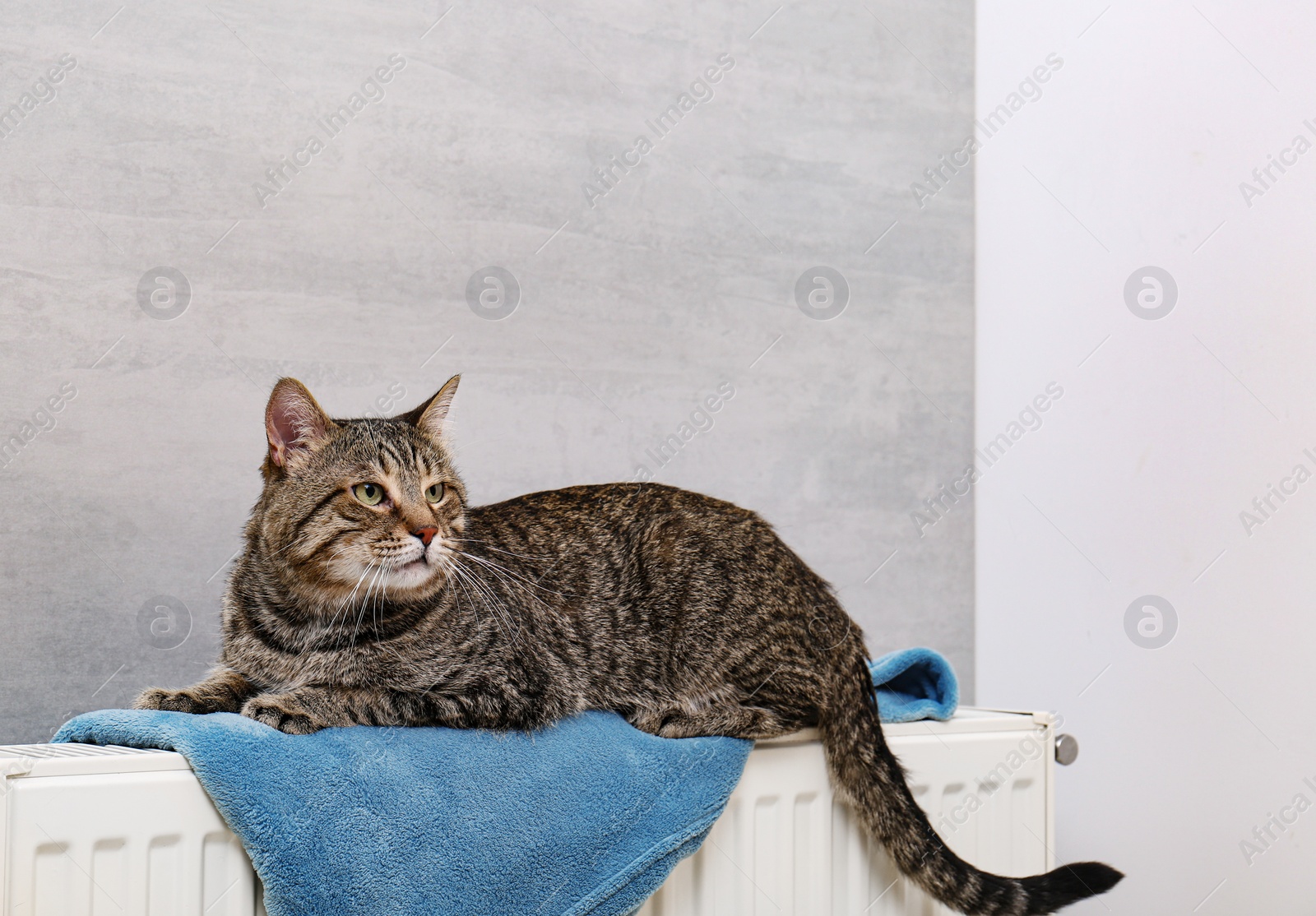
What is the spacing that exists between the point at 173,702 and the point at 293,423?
0.39 m

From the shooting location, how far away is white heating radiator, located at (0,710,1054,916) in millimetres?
1043

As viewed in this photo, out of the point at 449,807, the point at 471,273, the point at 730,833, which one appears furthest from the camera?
the point at 471,273

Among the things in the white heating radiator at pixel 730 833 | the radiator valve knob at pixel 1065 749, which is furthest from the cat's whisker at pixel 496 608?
the radiator valve knob at pixel 1065 749

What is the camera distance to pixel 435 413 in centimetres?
155

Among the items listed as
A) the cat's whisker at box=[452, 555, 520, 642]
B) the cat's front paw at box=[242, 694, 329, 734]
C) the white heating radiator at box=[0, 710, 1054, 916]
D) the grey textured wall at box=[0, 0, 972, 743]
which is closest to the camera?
the white heating radiator at box=[0, 710, 1054, 916]

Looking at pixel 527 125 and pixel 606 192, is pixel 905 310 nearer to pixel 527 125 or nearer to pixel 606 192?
pixel 606 192

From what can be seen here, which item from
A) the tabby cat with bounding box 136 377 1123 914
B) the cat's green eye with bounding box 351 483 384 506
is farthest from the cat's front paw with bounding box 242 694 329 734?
the cat's green eye with bounding box 351 483 384 506

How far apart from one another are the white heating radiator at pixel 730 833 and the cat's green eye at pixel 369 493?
399mm

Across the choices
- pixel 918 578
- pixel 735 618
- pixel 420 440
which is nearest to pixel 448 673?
pixel 420 440

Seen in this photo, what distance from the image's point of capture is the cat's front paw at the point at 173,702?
1.28m

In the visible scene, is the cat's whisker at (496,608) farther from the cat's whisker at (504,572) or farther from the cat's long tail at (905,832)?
the cat's long tail at (905,832)

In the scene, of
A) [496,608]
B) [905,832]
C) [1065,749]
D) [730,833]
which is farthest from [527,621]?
[1065,749]

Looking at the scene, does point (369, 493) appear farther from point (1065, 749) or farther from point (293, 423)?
point (1065, 749)

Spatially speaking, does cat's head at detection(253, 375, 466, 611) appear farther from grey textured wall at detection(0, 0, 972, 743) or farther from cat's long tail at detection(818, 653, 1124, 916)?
cat's long tail at detection(818, 653, 1124, 916)
